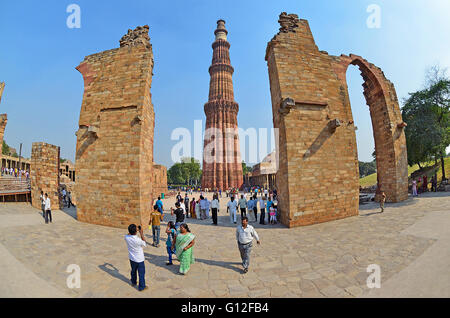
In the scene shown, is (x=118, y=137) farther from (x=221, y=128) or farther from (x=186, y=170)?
(x=186, y=170)

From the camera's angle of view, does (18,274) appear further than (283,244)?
No

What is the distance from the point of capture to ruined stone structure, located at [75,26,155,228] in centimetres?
721

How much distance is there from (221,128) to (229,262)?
113ft

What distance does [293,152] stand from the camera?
7.53 metres

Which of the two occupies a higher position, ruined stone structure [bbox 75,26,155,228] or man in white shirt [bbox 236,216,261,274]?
ruined stone structure [bbox 75,26,155,228]

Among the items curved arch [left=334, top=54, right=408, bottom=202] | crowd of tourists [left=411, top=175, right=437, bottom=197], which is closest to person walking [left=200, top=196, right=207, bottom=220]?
curved arch [left=334, top=54, right=408, bottom=202]

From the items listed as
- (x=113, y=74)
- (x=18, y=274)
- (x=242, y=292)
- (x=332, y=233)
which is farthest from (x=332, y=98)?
(x=18, y=274)

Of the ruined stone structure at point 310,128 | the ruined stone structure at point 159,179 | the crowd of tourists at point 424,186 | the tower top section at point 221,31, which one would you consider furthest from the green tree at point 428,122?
the tower top section at point 221,31

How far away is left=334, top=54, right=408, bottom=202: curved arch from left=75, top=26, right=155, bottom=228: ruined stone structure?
1106cm

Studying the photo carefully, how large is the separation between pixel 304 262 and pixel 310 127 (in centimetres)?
565

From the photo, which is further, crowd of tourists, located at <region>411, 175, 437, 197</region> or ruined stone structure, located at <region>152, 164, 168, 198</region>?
ruined stone structure, located at <region>152, 164, 168, 198</region>

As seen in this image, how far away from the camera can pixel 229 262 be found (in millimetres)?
4258

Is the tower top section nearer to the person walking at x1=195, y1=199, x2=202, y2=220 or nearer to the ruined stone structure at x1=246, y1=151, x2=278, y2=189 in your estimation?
the ruined stone structure at x1=246, y1=151, x2=278, y2=189

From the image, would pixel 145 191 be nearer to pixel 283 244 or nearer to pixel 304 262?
pixel 283 244
